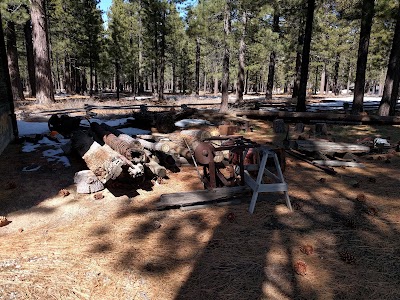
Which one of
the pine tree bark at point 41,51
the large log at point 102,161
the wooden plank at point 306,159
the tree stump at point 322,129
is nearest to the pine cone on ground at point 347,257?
the wooden plank at point 306,159

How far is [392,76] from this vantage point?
1458cm

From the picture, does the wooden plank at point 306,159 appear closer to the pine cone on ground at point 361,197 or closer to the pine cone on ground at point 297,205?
the pine cone on ground at point 361,197

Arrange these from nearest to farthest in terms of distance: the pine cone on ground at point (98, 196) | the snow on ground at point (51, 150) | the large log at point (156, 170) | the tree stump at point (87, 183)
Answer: the pine cone on ground at point (98, 196) < the tree stump at point (87, 183) < the large log at point (156, 170) < the snow on ground at point (51, 150)

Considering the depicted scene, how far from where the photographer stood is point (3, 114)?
8.71 m

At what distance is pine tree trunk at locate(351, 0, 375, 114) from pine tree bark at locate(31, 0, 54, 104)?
58.4 feet

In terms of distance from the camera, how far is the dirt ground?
324 centimetres

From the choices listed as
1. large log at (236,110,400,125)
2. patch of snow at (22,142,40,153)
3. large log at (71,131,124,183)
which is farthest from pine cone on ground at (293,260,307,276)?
large log at (236,110,400,125)

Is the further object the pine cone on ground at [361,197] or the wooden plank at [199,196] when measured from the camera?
the pine cone on ground at [361,197]

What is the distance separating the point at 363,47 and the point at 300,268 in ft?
49.3

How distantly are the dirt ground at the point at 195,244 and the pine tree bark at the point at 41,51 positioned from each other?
12411 millimetres

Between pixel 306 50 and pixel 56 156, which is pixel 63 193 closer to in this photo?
pixel 56 156

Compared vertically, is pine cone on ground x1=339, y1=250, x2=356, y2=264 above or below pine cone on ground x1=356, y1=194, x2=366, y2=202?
below

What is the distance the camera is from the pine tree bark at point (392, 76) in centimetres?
1395

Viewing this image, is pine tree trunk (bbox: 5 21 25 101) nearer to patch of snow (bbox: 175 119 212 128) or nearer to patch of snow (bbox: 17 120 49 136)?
patch of snow (bbox: 17 120 49 136)
